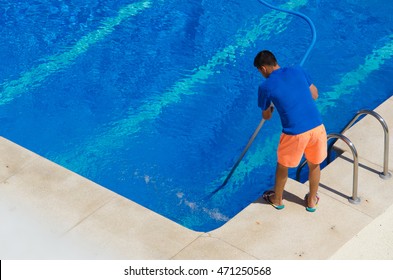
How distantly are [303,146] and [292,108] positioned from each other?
0.36 m

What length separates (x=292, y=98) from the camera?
6.08 meters

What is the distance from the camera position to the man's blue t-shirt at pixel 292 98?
19.9 feet

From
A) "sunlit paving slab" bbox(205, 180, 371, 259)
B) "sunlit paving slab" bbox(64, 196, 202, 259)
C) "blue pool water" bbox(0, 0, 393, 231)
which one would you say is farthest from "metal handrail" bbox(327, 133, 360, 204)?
"sunlit paving slab" bbox(64, 196, 202, 259)

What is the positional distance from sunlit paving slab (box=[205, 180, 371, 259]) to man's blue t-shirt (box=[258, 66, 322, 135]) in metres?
0.86

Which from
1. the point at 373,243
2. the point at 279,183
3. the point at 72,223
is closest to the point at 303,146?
the point at 279,183

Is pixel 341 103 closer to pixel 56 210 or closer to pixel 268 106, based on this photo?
pixel 268 106

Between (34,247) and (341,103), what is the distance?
4.21 metres

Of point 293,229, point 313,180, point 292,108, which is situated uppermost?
point 292,108

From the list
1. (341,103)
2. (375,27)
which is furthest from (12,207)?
(375,27)

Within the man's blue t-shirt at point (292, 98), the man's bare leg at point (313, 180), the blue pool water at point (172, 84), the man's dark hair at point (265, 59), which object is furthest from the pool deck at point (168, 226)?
the man's dark hair at point (265, 59)

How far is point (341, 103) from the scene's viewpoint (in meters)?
8.89

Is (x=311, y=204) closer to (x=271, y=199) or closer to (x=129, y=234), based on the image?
(x=271, y=199)
